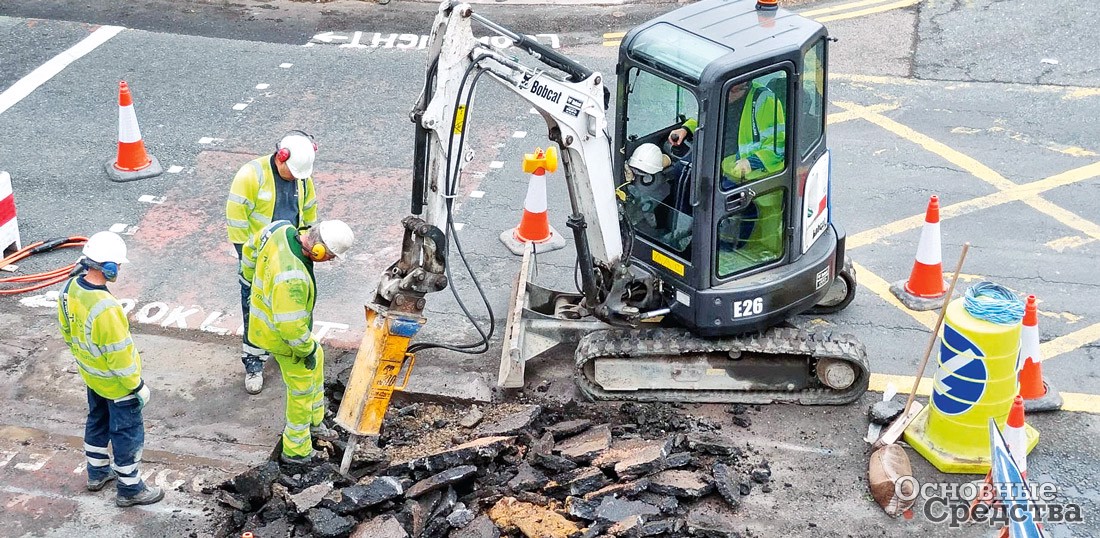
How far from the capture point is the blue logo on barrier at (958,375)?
7426 millimetres

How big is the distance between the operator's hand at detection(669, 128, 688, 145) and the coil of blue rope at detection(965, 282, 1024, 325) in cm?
209

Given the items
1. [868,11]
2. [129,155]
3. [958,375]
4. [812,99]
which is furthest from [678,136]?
[868,11]

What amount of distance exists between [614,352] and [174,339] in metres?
3.52

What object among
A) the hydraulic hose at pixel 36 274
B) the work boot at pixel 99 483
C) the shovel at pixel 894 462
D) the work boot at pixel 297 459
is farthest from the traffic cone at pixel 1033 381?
the hydraulic hose at pixel 36 274

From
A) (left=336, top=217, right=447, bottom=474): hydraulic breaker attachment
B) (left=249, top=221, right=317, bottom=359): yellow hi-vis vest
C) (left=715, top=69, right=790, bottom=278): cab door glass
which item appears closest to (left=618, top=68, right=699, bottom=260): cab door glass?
(left=715, top=69, right=790, bottom=278): cab door glass

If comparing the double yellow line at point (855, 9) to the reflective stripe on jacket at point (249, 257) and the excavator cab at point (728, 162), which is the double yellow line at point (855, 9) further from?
the reflective stripe on jacket at point (249, 257)

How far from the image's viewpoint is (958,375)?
7.55 m

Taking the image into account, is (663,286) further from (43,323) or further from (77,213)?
(77,213)

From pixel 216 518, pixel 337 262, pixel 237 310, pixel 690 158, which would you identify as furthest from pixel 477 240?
pixel 216 518

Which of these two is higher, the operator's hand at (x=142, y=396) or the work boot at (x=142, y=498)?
the operator's hand at (x=142, y=396)

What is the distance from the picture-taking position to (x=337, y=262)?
33.6 ft

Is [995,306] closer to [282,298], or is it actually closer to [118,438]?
[282,298]

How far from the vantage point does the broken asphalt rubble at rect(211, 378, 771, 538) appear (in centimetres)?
690

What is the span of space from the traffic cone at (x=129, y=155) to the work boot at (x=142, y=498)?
4832 millimetres
